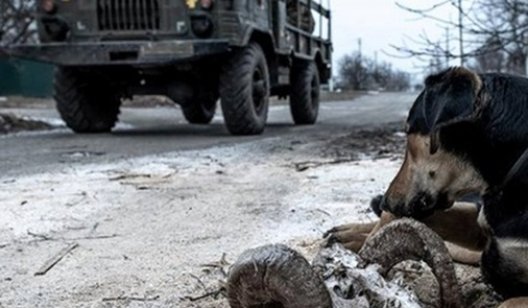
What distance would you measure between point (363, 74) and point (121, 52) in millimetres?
51444

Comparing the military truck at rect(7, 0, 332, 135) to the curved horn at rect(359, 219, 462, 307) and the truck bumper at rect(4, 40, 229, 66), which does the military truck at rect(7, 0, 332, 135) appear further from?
the curved horn at rect(359, 219, 462, 307)

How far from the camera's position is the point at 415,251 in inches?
91.7

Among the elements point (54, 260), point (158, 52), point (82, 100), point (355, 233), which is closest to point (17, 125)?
point (82, 100)

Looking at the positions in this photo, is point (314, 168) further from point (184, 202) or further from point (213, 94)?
point (213, 94)

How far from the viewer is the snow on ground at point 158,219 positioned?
288cm

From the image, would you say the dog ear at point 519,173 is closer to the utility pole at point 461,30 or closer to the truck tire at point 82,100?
the utility pole at point 461,30

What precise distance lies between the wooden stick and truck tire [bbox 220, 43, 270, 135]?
6.17 meters

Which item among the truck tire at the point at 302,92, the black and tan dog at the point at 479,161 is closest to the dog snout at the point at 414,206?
the black and tan dog at the point at 479,161

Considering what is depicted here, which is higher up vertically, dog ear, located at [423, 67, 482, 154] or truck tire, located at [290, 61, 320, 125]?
dog ear, located at [423, 67, 482, 154]

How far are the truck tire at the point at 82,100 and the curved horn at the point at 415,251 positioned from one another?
864cm

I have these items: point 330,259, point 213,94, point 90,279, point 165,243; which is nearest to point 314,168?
point 165,243

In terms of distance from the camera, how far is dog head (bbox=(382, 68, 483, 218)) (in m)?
2.58

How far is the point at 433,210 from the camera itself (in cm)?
278

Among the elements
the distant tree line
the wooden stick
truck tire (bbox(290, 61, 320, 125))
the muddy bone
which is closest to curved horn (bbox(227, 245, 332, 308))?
the muddy bone
